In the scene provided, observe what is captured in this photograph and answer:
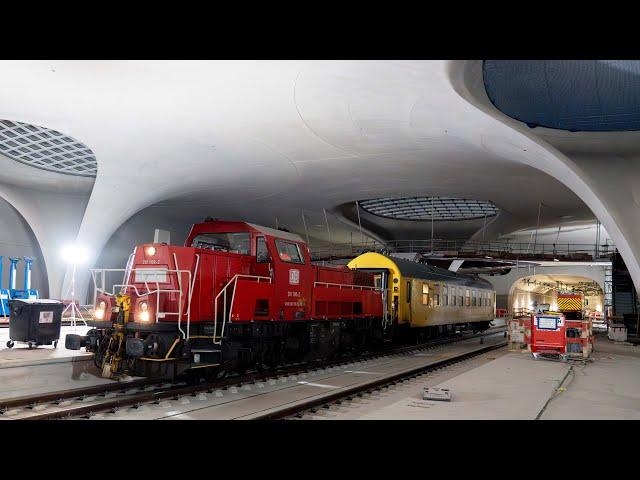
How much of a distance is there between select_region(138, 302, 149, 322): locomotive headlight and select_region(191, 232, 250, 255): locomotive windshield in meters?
2.19

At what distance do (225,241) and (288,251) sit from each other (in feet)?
4.71

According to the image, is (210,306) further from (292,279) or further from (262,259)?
(292,279)

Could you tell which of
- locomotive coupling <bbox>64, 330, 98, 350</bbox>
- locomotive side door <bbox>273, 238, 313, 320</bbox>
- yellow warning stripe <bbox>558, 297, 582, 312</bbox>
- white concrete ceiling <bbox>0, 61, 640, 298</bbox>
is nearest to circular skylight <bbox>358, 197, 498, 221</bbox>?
white concrete ceiling <bbox>0, 61, 640, 298</bbox>

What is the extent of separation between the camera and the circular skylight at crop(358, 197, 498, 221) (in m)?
43.4

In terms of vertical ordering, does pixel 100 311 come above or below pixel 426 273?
below

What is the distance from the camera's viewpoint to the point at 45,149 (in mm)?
28156

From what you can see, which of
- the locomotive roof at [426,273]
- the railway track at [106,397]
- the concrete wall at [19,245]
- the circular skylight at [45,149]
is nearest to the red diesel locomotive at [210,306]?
the railway track at [106,397]

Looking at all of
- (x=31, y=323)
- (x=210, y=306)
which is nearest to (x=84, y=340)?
(x=210, y=306)

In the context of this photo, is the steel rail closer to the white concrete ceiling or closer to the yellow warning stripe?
the yellow warning stripe

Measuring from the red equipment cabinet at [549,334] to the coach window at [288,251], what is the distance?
7.95 m

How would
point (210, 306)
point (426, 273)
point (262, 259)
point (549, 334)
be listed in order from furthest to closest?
point (426, 273) → point (549, 334) → point (262, 259) → point (210, 306)

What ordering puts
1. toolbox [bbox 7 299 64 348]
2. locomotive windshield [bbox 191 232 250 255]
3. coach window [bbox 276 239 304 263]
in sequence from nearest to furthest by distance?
locomotive windshield [bbox 191 232 250 255] < coach window [bbox 276 239 304 263] < toolbox [bbox 7 299 64 348]

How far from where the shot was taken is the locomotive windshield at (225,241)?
11.5 m
